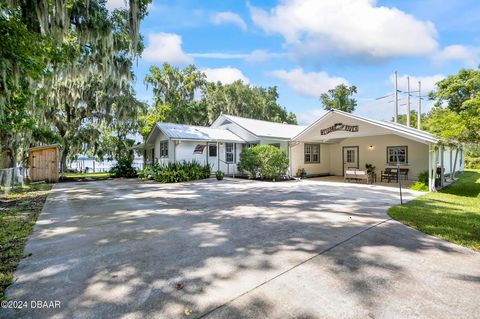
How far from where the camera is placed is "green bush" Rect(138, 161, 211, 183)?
14.4 meters

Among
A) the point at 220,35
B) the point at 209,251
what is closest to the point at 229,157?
the point at 220,35

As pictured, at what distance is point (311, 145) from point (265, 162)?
5.31 meters

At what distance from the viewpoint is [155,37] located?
45.6ft

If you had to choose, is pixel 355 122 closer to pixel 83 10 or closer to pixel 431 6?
pixel 431 6

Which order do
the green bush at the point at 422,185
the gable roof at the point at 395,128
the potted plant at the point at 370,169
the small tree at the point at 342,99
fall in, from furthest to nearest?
1. the small tree at the point at 342,99
2. the potted plant at the point at 370,169
3. the green bush at the point at 422,185
4. the gable roof at the point at 395,128

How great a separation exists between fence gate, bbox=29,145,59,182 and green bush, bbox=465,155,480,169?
129 ft

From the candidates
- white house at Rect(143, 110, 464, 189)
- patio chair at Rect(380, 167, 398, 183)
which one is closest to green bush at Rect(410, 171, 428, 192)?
white house at Rect(143, 110, 464, 189)

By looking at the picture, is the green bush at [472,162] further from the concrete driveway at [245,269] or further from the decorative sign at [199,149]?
the concrete driveway at [245,269]

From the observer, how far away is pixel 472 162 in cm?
2758

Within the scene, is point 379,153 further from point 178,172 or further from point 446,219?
point 178,172

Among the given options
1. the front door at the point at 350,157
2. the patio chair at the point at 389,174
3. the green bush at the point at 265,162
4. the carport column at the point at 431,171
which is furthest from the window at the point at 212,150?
the carport column at the point at 431,171

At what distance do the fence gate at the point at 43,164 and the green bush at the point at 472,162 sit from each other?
3941 cm

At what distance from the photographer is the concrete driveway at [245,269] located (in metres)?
2.40

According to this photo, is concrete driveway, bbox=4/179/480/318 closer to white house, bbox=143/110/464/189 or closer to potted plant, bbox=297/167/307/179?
white house, bbox=143/110/464/189
